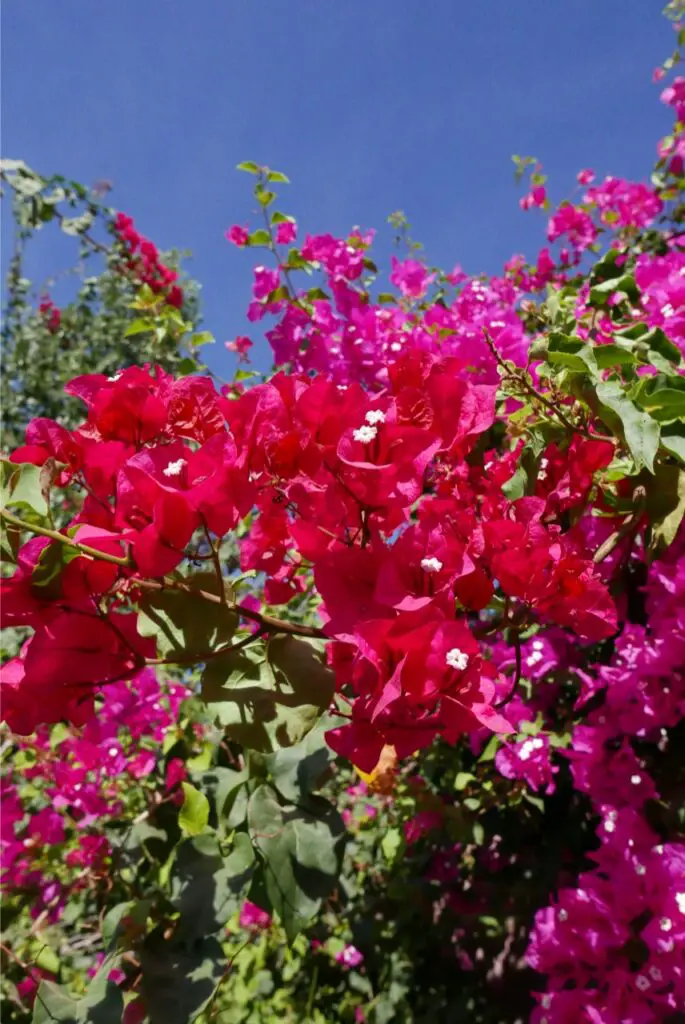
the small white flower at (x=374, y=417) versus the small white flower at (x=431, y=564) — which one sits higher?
the small white flower at (x=374, y=417)

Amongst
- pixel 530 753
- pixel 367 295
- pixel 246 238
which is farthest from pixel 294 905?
pixel 246 238

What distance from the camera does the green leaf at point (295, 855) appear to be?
941 millimetres

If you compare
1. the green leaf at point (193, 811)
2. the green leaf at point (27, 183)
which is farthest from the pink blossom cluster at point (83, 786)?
the green leaf at point (27, 183)

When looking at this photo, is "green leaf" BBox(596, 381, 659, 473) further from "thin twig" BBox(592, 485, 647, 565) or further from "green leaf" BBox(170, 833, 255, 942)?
Answer: "green leaf" BBox(170, 833, 255, 942)

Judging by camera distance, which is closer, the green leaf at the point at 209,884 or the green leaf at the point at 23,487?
the green leaf at the point at 23,487

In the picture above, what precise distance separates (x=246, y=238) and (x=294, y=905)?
1.59 m

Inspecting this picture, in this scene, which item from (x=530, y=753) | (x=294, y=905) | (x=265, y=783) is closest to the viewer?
(x=294, y=905)

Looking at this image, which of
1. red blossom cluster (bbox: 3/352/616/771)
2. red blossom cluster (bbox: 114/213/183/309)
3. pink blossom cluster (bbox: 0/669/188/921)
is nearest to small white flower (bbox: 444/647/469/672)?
red blossom cluster (bbox: 3/352/616/771)

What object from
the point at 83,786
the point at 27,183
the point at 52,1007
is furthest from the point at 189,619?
the point at 27,183

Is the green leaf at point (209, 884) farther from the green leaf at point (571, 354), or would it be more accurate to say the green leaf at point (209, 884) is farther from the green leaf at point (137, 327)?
the green leaf at point (137, 327)

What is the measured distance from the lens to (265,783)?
1.09m

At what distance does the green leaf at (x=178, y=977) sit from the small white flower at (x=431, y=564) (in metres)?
0.66

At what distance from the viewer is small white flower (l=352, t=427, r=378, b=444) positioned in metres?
0.55

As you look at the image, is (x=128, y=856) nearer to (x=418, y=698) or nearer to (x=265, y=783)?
(x=265, y=783)
